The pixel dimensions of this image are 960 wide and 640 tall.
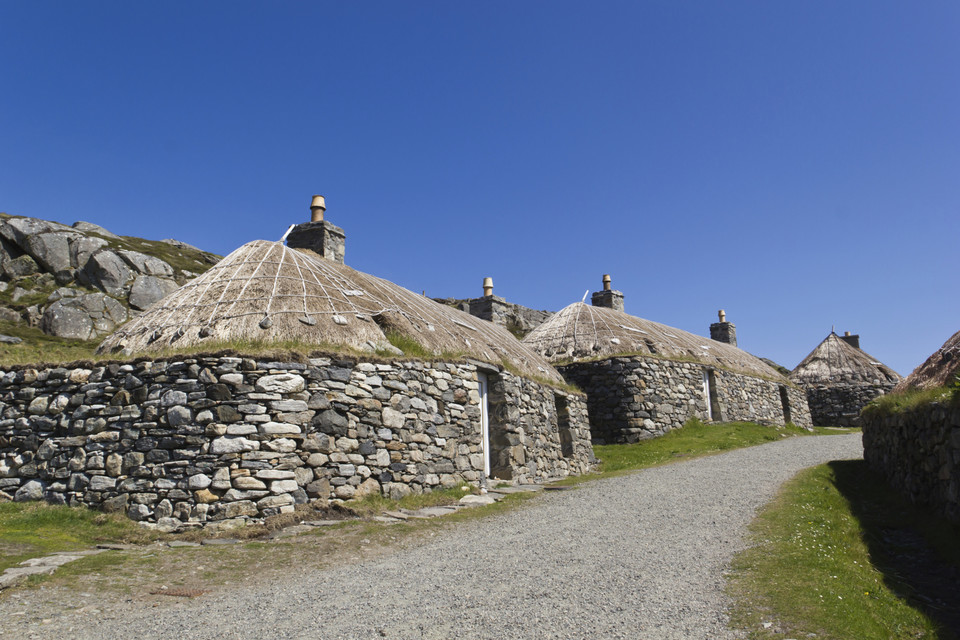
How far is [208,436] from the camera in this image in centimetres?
969

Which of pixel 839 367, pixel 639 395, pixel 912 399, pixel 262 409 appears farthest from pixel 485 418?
pixel 839 367

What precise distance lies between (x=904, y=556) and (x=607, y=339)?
15.7 meters

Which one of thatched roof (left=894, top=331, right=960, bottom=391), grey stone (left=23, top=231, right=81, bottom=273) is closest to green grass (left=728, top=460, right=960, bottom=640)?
thatched roof (left=894, top=331, right=960, bottom=391)

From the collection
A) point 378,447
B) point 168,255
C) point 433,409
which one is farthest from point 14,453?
point 168,255

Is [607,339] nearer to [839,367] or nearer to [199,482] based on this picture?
[199,482]

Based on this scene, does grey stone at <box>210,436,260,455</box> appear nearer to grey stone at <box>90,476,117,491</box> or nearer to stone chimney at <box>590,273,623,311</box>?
grey stone at <box>90,476,117,491</box>

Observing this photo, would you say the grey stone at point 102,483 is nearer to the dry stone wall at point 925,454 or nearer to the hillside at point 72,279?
the dry stone wall at point 925,454

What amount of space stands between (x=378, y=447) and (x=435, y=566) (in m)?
4.08

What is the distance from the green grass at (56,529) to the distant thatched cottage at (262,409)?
0.92 feet

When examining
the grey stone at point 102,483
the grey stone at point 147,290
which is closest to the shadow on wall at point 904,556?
the grey stone at point 102,483

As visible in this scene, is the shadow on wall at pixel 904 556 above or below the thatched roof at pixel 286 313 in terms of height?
below

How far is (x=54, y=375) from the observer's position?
34.4 ft

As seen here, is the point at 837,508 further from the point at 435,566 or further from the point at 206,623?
the point at 206,623

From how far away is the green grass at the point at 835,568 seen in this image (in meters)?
5.21
